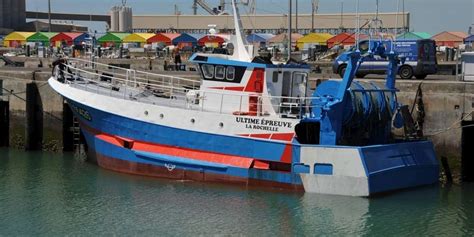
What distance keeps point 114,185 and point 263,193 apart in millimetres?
4050

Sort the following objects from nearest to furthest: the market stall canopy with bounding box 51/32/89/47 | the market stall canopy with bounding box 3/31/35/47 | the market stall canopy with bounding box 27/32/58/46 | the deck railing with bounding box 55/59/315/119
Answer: the deck railing with bounding box 55/59/315/119 < the market stall canopy with bounding box 51/32/89/47 < the market stall canopy with bounding box 27/32/58/46 < the market stall canopy with bounding box 3/31/35/47

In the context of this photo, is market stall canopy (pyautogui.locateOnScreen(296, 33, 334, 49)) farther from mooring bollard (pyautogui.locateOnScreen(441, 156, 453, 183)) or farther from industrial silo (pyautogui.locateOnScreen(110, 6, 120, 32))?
industrial silo (pyautogui.locateOnScreen(110, 6, 120, 32))

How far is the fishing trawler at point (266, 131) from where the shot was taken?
18094 mm

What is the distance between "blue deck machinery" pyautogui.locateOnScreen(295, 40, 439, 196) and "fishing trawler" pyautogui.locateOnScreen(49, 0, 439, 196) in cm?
3

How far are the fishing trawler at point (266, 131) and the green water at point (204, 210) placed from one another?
1.42 feet

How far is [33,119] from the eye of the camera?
2445 centimetres

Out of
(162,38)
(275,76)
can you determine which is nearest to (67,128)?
(275,76)

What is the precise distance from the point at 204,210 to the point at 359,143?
480 cm

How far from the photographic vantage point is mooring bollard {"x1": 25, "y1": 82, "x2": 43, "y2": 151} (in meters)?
24.2

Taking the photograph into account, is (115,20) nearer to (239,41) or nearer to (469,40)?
(469,40)

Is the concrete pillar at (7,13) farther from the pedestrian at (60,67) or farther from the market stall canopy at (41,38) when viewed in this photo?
the pedestrian at (60,67)

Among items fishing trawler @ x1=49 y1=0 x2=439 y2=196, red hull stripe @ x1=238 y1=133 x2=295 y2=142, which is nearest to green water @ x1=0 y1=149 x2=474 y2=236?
fishing trawler @ x1=49 y1=0 x2=439 y2=196

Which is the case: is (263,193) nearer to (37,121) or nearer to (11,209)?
(11,209)

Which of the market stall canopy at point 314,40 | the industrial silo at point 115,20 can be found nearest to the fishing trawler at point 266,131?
the market stall canopy at point 314,40
